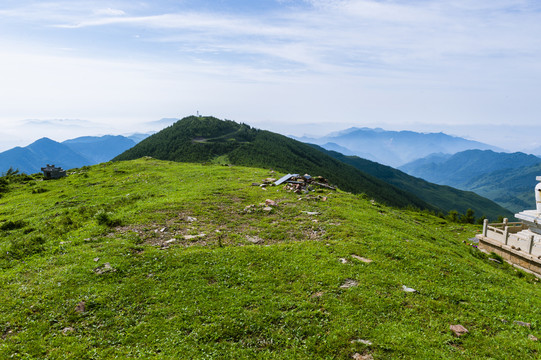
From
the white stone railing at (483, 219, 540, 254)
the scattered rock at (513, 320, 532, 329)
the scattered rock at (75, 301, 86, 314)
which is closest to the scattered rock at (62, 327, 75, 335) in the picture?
the scattered rock at (75, 301, 86, 314)

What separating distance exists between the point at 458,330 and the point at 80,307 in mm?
13212

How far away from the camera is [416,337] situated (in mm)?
9078

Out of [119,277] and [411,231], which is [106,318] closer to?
[119,277]

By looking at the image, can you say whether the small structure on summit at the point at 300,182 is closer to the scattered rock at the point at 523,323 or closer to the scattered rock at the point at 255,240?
the scattered rock at the point at 255,240

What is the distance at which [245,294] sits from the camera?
11.0 metres

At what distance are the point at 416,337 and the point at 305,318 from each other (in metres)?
3.58

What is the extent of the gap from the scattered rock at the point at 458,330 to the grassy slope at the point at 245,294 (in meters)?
0.25

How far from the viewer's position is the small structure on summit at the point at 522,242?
22.2m

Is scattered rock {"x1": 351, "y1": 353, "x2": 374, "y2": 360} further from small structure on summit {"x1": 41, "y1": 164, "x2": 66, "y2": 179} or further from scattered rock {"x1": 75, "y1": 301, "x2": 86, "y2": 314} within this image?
small structure on summit {"x1": 41, "y1": 164, "x2": 66, "y2": 179}

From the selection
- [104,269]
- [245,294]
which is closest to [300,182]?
[245,294]

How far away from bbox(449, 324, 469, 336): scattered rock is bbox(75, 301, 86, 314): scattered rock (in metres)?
12.9

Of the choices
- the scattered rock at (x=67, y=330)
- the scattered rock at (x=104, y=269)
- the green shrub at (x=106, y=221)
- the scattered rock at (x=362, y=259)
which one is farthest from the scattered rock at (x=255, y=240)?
the scattered rock at (x=67, y=330)

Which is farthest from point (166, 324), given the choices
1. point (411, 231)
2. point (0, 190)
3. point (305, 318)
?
point (0, 190)

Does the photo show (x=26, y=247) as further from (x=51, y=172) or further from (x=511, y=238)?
(x=511, y=238)
